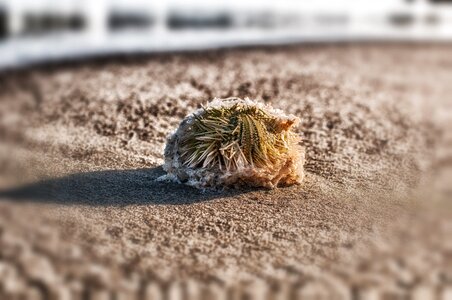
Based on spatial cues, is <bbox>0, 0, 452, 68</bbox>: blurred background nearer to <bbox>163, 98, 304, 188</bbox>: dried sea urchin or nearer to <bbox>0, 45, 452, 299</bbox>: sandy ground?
<bbox>0, 45, 452, 299</bbox>: sandy ground

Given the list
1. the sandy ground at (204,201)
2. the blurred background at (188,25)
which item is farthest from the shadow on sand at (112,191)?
the blurred background at (188,25)

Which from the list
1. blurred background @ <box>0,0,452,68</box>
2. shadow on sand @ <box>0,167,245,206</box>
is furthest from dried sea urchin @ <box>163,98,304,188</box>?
blurred background @ <box>0,0,452,68</box>

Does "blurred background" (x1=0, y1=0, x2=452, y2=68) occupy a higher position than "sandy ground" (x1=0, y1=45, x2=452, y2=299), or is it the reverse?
"blurred background" (x1=0, y1=0, x2=452, y2=68)

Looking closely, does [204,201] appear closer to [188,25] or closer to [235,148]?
[235,148]

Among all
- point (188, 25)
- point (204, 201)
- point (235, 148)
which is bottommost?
point (204, 201)

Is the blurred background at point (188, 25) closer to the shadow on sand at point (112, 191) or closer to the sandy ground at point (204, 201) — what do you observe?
the sandy ground at point (204, 201)

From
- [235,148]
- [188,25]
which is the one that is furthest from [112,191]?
[188,25]
